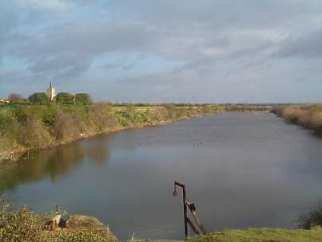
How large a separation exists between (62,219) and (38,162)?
19068 mm

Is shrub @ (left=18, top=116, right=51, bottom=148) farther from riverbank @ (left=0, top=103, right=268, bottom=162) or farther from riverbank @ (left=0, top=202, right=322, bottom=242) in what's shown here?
riverbank @ (left=0, top=202, right=322, bottom=242)

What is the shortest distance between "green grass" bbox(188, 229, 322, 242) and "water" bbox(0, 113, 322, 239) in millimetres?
4387

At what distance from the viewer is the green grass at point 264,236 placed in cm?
984

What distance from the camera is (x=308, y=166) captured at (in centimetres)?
2841

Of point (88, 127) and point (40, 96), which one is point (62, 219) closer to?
point (88, 127)

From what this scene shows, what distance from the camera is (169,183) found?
77.0 feet

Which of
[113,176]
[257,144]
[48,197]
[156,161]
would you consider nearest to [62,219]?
[48,197]

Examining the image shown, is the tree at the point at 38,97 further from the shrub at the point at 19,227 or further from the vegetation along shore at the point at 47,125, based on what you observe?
the shrub at the point at 19,227

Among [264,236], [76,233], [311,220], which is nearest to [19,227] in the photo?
[76,233]

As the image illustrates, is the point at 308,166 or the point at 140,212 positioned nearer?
the point at 140,212

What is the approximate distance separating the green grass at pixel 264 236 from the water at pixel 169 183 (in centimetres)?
439

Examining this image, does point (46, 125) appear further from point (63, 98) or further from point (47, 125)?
point (63, 98)

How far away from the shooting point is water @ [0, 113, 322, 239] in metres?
16.9

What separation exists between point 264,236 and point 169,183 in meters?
13.5
